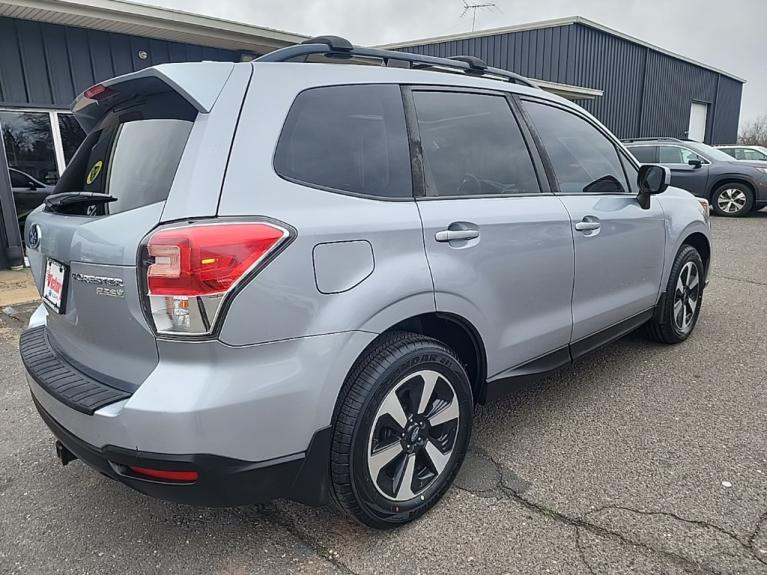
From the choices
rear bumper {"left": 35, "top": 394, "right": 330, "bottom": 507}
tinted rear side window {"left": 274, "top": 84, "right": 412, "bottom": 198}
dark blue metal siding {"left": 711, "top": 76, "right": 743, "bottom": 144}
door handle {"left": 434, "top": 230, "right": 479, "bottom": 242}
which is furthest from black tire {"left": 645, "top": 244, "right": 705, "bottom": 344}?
dark blue metal siding {"left": 711, "top": 76, "right": 743, "bottom": 144}

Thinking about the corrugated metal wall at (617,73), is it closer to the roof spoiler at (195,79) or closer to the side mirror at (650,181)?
the side mirror at (650,181)

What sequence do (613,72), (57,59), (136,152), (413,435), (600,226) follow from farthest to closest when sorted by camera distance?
(613,72)
(57,59)
(600,226)
(413,435)
(136,152)

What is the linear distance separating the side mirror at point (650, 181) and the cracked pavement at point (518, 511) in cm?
121

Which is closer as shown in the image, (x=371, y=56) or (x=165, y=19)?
(x=371, y=56)

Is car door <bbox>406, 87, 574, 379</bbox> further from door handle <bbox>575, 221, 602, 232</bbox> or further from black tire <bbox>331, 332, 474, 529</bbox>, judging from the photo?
black tire <bbox>331, 332, 474, 529</bbox>

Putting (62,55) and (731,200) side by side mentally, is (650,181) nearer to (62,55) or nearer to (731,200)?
(62,55)

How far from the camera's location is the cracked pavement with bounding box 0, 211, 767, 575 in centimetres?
204

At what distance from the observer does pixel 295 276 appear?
174cm

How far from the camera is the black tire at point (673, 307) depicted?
3941 mm

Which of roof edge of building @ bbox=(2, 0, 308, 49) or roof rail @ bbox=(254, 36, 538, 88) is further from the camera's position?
roof edge of building @ bbox=(2, 0, 308, 49)

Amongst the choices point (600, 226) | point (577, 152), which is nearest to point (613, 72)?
point (577, 152)

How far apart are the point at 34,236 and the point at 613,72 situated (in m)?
20.7

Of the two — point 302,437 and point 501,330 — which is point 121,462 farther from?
point 501,330

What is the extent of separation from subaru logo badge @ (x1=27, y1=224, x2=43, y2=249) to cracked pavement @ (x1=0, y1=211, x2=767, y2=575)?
113 cm
